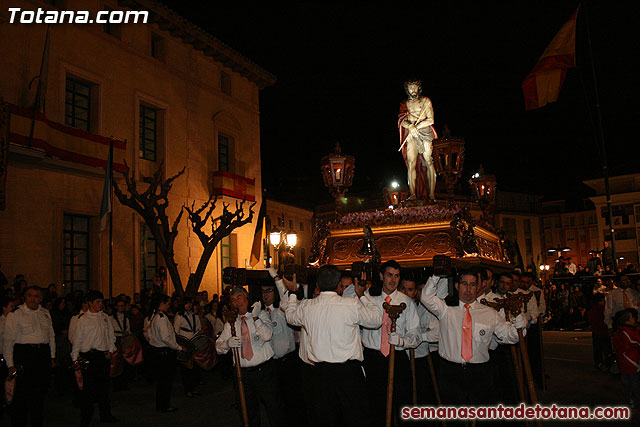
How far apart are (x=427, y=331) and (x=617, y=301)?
6411 millimetres

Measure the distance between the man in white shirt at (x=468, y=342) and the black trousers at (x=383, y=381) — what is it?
A: 0.85 m

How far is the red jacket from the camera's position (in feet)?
27.4

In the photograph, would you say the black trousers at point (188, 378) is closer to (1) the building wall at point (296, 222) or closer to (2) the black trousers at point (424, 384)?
(2) the black trousers at point (424, 384)

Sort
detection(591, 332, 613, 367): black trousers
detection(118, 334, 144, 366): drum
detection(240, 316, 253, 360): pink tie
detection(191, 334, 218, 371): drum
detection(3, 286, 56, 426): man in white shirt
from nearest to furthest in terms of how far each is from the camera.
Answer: detection(240, 316, 253, 360): pink tie < detection(3, 286, 56, 426): man in white shirt < detection(191, 334, 218, 371): drum < detection(118, 334, 144, 366): drum < detection(591, 332, 613, 367): black trousers

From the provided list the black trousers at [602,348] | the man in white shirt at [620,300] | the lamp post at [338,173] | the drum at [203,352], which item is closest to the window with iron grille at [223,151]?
the lamp post at [338,173]

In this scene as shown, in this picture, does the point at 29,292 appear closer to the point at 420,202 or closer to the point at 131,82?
the point at 420,202

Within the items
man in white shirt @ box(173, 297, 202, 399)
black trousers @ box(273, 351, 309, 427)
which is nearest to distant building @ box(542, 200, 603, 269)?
man in white shirt @ box(173, 297, 202, 399)

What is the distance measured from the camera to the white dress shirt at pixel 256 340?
6.40 meters

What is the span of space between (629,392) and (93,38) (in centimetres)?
1878

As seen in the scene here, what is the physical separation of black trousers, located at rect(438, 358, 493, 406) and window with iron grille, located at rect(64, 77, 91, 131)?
1684 cm

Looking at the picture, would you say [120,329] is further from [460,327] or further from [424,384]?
[460,327]

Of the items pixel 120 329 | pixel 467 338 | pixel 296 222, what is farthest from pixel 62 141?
pixel 296 222

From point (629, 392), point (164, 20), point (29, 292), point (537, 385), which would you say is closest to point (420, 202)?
A: point (537, 385)

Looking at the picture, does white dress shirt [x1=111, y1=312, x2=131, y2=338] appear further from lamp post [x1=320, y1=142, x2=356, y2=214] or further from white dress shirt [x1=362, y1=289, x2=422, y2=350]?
white dress shirt [x1=362, y1=289, x2=422, y2=350]
